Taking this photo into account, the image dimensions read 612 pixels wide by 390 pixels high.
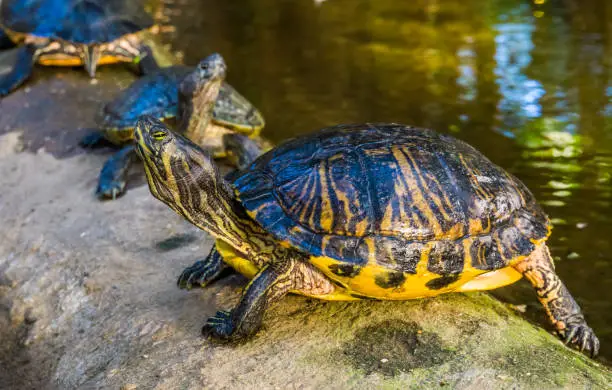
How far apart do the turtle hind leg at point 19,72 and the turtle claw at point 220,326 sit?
18.1ft

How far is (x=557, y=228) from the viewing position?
514 centimetres

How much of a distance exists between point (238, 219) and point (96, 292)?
46.0 inches

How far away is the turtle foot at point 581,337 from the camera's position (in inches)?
149

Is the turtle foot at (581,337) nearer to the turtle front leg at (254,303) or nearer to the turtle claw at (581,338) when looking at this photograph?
the turtle claw at (581,338)

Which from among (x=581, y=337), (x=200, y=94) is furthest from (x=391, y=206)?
(x=200, y=94)

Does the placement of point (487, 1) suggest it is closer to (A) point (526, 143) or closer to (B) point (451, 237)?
(A) point (526, 143)

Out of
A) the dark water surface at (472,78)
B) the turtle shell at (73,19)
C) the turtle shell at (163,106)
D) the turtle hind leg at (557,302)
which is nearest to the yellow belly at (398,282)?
the turtle hind leg at (557,302)

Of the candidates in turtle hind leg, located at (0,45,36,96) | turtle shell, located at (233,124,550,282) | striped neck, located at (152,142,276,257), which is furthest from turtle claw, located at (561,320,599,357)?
turtle hind leg, located at (0,45,36,96)

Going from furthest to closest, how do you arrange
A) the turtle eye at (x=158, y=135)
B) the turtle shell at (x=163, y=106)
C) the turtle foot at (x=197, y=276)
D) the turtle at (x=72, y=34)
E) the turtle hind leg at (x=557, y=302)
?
the turtle at (x=72, y=34) < the turtle shell at (x=163, y=106) < the turtle foot at (x=197, y=276) < the turtle hind leg at (x=557, y=302) < the turtle eye at (x=158, y=135)

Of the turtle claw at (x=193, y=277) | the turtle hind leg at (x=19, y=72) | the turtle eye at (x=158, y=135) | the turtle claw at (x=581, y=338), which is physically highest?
the turtle eye at (x=158, y=135)

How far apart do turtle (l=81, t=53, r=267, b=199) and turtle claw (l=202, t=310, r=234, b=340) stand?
7.93ft

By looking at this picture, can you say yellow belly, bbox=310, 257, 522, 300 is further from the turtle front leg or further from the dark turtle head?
the dark turtle head

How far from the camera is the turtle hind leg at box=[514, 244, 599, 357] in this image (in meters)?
3.70

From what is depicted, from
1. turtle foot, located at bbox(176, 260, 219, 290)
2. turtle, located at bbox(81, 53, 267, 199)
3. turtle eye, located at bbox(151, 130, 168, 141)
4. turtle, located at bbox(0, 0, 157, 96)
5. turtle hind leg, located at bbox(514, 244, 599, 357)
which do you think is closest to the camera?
turtle eye, located at bbox(151, 130, 168, 141)
